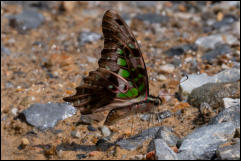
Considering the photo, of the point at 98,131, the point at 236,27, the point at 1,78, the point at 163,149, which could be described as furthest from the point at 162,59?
the point at 163,149

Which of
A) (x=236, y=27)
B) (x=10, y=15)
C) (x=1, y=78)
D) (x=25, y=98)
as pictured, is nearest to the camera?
(x=25, y=98)

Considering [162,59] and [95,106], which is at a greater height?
[162,59]

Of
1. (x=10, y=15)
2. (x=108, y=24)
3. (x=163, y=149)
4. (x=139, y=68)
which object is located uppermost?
(x=10, y=15)

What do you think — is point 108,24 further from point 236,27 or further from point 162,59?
point 236,27

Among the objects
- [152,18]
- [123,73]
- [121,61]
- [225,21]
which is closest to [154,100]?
[123,73]

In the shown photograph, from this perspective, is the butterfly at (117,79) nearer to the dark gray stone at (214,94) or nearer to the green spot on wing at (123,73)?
the green spot on wing at (123,73)

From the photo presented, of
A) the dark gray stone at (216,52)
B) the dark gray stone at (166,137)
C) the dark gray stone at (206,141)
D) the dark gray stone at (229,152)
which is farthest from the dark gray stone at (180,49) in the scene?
the dark gray stone at (229,152)

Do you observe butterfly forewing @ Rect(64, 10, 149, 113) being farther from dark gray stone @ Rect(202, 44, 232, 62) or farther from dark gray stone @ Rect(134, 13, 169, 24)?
dark gray stone @ Rect(134, 13, 169, 24)

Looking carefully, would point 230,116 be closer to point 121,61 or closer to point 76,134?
point 121,61
